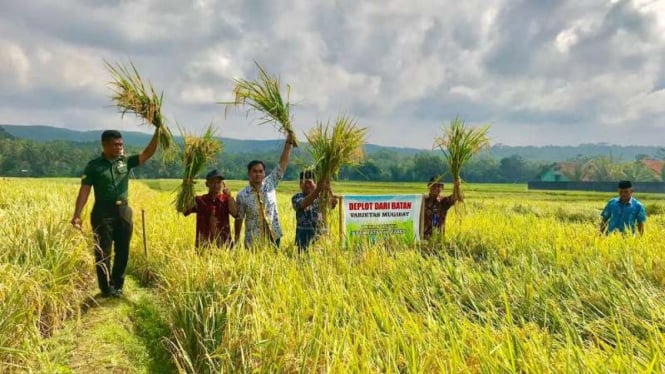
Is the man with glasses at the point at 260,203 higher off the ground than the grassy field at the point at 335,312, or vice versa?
the man with glasses at the point at 260,203

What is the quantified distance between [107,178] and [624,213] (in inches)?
290

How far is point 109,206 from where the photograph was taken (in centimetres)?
443

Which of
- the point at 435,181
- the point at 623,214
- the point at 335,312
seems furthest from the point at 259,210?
the point at 623,214

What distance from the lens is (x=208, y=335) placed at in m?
2.86

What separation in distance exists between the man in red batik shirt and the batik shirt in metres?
0.18

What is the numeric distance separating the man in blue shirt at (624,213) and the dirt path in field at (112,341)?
20.8 feet

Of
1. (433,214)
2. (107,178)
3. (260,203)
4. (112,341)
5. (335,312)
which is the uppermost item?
(107,178)

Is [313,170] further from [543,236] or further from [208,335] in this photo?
[543,236]

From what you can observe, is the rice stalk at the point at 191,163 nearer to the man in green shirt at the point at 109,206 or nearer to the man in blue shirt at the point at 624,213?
the man in green shirt at the point at 109,206

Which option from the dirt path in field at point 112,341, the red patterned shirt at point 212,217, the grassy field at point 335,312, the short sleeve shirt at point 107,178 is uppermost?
the short sleeve shirt at point 107,178

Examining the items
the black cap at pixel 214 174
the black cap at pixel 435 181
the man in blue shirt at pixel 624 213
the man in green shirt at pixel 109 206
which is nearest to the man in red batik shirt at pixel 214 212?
the black cap at pixel 214 174

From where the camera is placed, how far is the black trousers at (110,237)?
4.41 metres

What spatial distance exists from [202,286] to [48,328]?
4.67ft

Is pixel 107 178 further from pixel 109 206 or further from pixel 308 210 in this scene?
pixel 308 210
